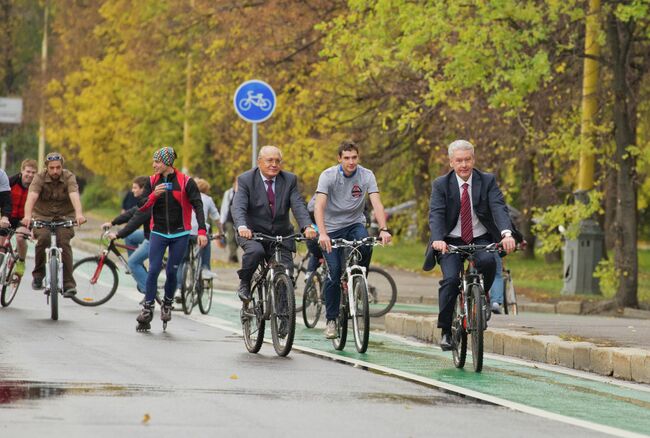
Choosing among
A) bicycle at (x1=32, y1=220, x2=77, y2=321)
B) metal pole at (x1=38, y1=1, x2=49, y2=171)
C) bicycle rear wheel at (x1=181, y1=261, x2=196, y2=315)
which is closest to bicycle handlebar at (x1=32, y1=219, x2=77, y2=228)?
bicycle at (x1=32, y1=220, x2=77, y2=321)

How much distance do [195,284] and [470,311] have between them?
774cm

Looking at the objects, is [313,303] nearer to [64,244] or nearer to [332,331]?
[64,244]

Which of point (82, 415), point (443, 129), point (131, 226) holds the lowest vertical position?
point (82, 415)

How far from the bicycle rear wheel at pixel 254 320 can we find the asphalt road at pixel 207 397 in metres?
0.15

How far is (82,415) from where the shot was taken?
28.8ft

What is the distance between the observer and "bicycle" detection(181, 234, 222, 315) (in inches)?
774

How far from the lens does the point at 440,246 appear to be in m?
12.2

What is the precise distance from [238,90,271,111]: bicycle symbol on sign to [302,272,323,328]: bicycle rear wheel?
8254mm

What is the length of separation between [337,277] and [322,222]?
632 mm

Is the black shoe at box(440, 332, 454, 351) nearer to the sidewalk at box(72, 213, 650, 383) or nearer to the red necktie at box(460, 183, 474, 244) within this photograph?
the red necktie at box(460, 183, 474, 244)

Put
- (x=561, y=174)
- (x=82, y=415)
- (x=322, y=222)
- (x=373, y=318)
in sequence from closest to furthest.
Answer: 1. (x=82, y=415)
2. (x=322, y=222)
3. (x=373, y=318)
4. (x=561, y=174)

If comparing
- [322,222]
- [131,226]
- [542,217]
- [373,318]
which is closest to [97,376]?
[322,222]

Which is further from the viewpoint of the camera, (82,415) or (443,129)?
(443,129)

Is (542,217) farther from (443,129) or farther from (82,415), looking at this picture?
(82,415)
